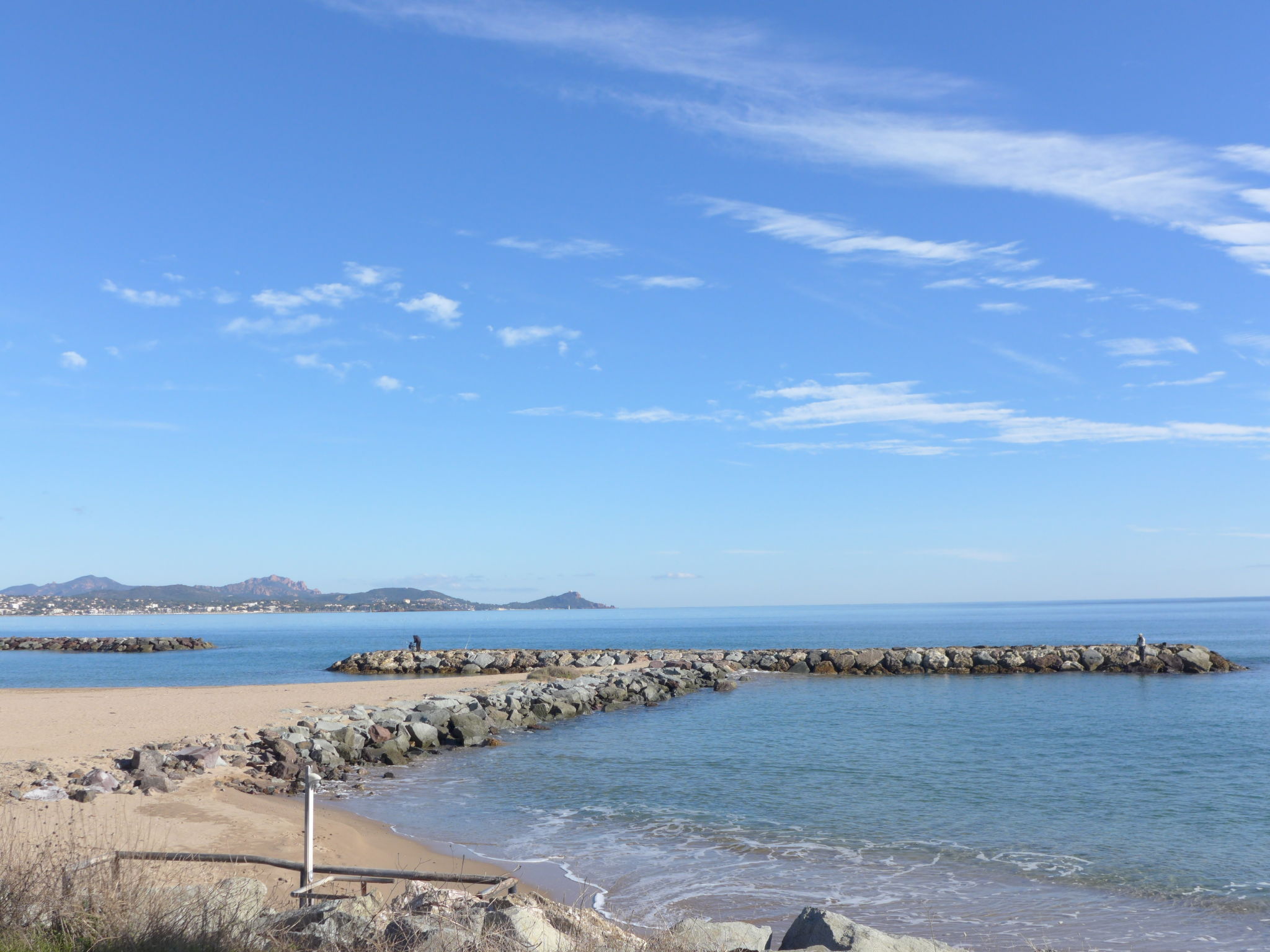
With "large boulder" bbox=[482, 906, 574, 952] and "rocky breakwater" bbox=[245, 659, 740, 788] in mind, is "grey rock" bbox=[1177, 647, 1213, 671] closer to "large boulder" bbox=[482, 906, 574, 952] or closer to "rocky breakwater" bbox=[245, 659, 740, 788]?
"rocky breakwater" bbox=[245, 659, 740, 788]

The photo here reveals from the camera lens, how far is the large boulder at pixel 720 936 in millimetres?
7883

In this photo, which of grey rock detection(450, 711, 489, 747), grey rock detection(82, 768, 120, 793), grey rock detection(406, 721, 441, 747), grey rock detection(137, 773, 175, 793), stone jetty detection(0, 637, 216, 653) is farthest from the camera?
stone jetty detection(0, 637, 216, 653)

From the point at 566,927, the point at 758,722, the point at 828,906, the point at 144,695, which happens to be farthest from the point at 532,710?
the point at 566,927

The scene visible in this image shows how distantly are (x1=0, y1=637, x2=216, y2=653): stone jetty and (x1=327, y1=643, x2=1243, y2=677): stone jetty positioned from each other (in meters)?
44.1

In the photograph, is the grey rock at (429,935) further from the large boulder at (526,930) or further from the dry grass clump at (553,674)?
the dry grass clump at (553,674)

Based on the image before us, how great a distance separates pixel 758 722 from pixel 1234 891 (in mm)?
18222

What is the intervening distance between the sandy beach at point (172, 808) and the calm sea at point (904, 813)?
1341mm

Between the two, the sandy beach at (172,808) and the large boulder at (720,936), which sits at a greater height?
the large boulder at (720,936)

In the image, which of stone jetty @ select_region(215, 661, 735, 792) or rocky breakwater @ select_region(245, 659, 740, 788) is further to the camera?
rocky breakwater @ select_region(245, 659, 740, 788)

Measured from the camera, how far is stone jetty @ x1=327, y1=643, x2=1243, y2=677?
4938cm

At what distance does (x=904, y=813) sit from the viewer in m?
16.0

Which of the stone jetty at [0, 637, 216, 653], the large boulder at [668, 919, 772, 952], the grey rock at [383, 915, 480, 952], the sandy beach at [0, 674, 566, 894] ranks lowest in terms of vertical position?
the stone jetty at [0, 637, 216, 653]

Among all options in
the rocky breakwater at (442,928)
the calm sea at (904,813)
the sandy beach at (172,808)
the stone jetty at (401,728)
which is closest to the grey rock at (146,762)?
the stone jetty at (401,728)

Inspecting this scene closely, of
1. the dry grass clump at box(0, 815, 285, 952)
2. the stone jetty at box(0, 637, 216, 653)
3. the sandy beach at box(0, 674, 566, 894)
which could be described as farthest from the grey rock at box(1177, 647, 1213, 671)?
the stone jetty at box(0, 637, 216, 653)
